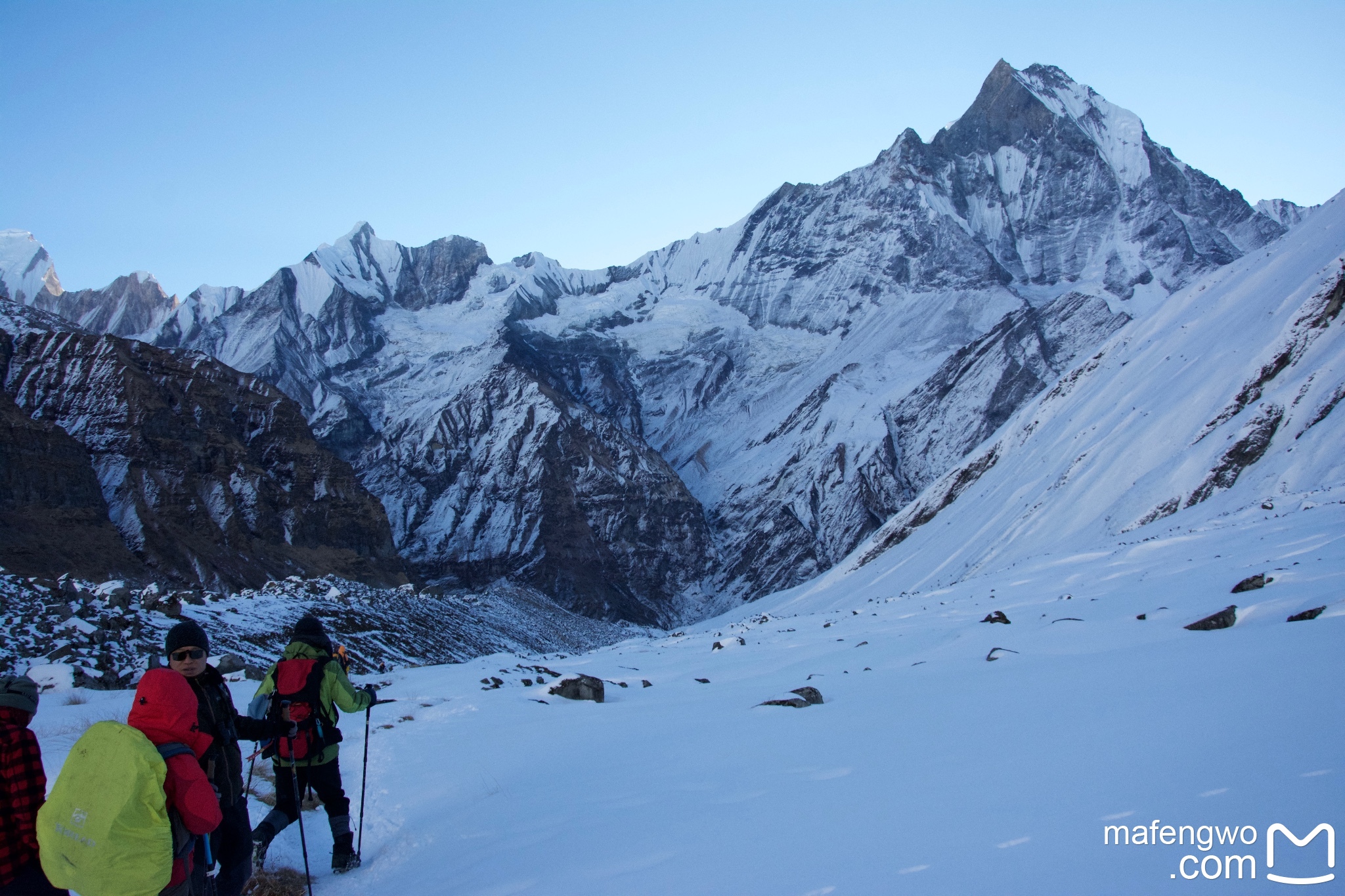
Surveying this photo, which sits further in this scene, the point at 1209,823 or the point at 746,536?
the point at 746,536

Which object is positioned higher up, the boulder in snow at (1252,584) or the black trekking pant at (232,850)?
the black trekking pant at (232,850)

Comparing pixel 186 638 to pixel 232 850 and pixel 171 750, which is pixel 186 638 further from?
pixel 232 850

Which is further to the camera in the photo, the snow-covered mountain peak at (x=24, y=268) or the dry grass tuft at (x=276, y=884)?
the snow-covered mountain peak at (x=24, y=268)

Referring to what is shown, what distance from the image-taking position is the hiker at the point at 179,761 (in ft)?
12.8

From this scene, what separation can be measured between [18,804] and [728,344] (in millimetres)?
134476

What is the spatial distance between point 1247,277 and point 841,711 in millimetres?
51710

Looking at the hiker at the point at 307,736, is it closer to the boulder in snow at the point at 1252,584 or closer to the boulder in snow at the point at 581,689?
the boulder in snow at the point at 581,689

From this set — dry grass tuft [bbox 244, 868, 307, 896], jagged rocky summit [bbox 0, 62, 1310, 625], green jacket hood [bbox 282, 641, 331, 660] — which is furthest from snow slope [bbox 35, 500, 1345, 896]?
jagged rocky summit [bbox 0, 62, 1310, 625]

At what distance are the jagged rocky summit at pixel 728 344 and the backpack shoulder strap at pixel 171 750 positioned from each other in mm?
92221

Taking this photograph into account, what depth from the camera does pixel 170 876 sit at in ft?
12.6

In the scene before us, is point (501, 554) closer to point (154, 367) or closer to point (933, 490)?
point (154, 367)

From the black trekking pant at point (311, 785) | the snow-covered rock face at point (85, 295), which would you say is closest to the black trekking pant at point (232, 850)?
the black trekking pant at point (311, 785)

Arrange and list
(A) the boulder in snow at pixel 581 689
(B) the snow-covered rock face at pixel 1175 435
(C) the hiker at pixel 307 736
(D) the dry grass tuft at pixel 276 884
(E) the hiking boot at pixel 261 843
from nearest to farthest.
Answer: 1. (D) the dry grass tuft at pixel 276 884
2. (E) the hiking boot at pixel 261 843
3. (C) the hiker at pixel 307 736
4. (A) the boulder in snow at pixel 581 689
5. (B) the snow-covered rock face at pixel 1175 435

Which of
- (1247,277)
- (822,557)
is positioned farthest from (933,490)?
(822,557)
